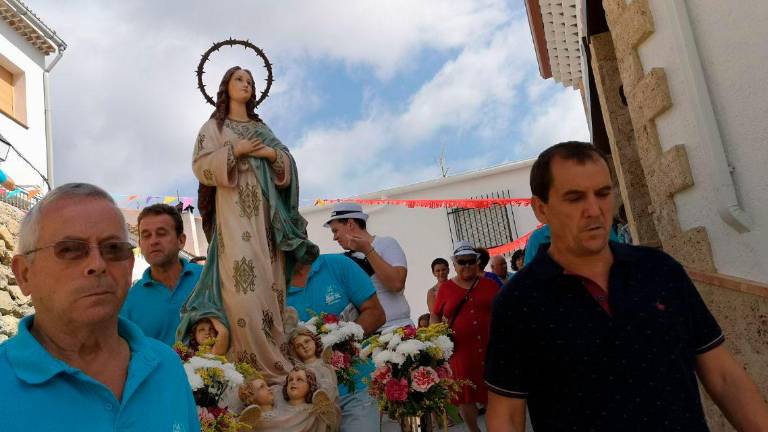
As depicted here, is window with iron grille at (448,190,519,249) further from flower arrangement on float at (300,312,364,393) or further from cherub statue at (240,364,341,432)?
cherub statue at (240,364,341,432)

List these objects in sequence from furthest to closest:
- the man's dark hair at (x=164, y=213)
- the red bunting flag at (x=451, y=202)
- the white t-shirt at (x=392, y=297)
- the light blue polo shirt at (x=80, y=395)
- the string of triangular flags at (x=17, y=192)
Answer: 1. the red bunting flag at (x=451, y=202)
2. the string of triangular flags at (x=17, y=192)
3. the white t-shirt at (x=392, y=297)
4. the man's dark hair at (x=164, y=213)
5. the light blue polo shirt at (x=80, y=395)

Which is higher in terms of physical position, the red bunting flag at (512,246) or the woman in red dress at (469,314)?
the red bunting flag at (512,246)

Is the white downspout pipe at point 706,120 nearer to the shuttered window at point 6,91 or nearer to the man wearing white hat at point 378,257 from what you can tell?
the man wearing white hat at point 378,257

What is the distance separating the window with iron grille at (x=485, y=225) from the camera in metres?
20.5

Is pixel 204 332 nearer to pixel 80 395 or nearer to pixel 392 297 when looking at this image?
pixel 80 395

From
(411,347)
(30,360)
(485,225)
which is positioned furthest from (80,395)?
(485,225)

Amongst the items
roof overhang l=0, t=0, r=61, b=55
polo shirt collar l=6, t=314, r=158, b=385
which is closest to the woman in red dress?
polo shirt collar l=6, t=314, r=158, b=385

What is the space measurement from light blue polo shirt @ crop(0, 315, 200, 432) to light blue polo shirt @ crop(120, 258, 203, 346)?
2.01 meters

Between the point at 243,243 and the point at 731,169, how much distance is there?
9.50 ft

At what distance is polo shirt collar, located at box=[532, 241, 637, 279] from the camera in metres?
2.15

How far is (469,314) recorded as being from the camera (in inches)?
239

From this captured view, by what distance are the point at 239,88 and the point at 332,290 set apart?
136cm

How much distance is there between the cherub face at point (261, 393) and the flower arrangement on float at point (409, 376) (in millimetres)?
777

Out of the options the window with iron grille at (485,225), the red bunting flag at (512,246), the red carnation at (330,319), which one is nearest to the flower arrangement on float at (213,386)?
the red carnation at (330,319)
